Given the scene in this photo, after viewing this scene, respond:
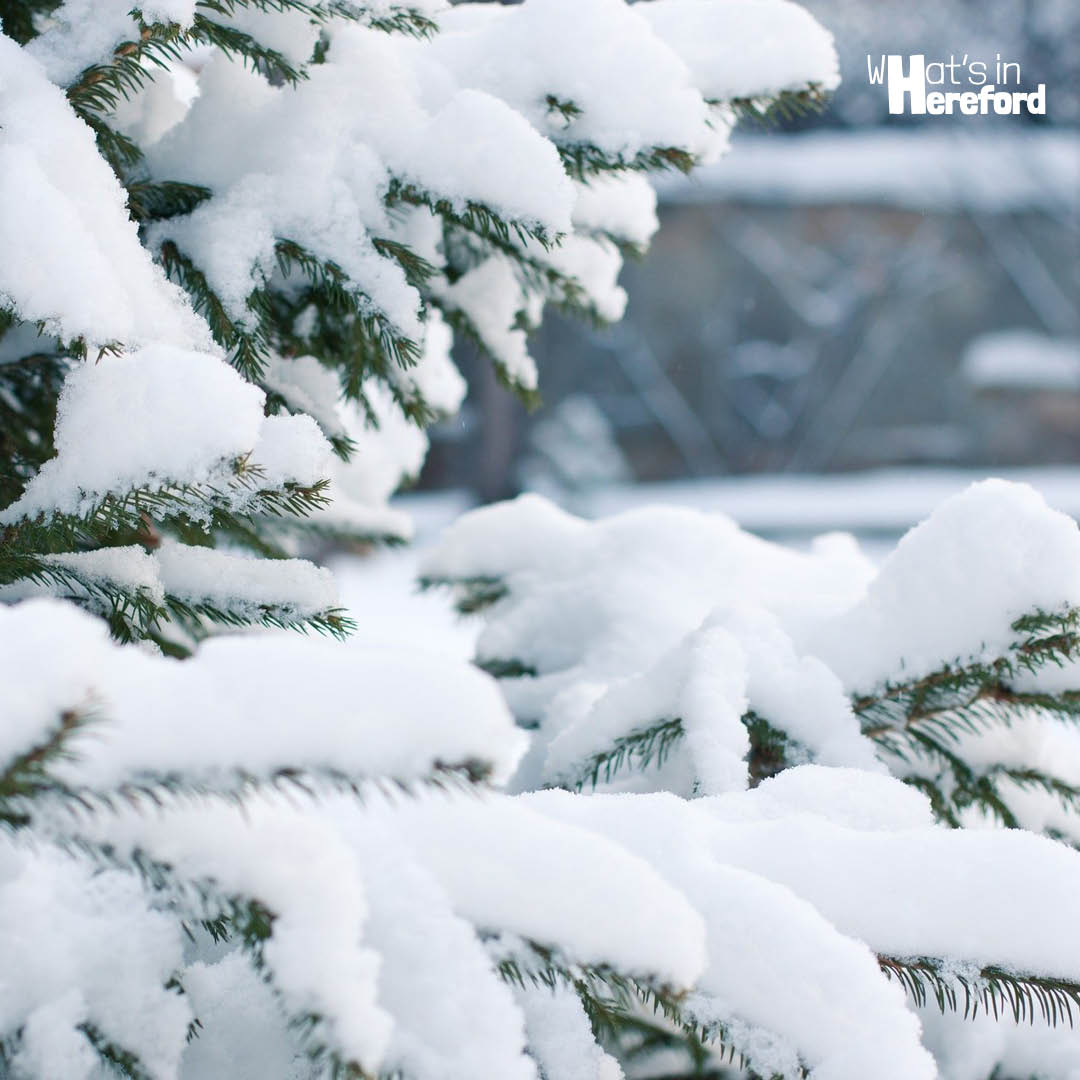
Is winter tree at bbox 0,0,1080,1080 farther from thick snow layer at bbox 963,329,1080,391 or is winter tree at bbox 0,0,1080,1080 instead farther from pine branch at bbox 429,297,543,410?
thick snow layer at bbox 963,329,1080,391

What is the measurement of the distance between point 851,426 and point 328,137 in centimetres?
630

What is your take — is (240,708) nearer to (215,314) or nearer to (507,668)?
(215,314)

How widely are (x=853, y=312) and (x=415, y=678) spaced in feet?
21.9

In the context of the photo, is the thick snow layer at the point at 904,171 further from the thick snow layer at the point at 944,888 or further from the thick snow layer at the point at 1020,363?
the thick snow layer at the point at 944,888

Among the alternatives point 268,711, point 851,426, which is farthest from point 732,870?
point 851,426

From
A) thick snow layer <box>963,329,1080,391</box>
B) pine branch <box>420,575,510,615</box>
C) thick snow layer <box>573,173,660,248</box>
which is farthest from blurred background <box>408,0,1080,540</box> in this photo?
thick snow layer <box>573,173,660,248</box>

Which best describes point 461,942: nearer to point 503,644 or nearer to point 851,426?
point 503,644

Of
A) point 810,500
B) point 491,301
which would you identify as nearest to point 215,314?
→ point 491,301

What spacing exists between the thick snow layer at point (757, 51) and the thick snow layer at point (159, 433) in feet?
1.59

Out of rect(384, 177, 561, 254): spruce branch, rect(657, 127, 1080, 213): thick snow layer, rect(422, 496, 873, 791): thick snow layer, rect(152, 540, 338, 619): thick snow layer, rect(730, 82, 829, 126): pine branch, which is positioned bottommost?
rect(657, 127, 1080, 213): thick snow layer

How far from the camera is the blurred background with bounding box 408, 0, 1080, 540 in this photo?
21.6 feet

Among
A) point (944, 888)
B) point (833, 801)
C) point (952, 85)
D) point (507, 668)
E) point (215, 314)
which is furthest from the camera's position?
point (952, 85)

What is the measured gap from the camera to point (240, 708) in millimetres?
469

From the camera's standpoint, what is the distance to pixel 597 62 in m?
0.87
